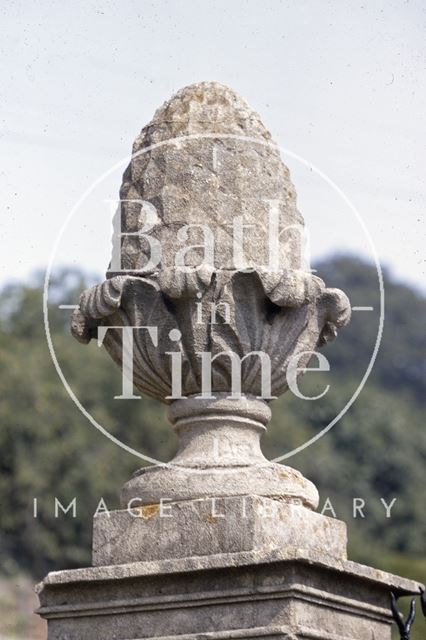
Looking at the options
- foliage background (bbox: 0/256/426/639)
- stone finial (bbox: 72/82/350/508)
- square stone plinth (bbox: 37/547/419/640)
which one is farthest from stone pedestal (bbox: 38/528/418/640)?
foliage background (bbox: 0/256/426/639)

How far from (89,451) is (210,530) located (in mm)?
36567

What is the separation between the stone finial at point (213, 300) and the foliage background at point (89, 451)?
21.0 m

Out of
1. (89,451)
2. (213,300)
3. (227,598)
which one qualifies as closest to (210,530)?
(227,598)

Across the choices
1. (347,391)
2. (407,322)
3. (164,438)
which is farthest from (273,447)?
(407,322)

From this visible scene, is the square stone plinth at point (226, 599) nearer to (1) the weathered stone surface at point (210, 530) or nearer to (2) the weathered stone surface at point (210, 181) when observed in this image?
(1) the weathered stone surface at point (210, 530)

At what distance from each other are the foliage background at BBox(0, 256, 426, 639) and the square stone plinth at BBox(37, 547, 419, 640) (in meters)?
21.2

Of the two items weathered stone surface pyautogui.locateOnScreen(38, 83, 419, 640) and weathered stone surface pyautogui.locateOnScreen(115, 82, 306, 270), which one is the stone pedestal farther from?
weathered stone surface pyautogui.locateOnScreen(115, 82, 306, 270)

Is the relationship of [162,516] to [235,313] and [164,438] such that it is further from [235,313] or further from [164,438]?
[164,438]

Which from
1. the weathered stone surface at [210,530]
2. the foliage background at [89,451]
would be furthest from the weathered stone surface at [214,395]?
the foliage background at [89,451]

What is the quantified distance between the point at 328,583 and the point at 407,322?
97818 mm

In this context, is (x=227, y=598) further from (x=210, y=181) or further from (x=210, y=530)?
(x=210, y=181)

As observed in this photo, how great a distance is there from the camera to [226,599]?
7000mm

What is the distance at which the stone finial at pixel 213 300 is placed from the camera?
7496mm

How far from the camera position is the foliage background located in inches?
1606
